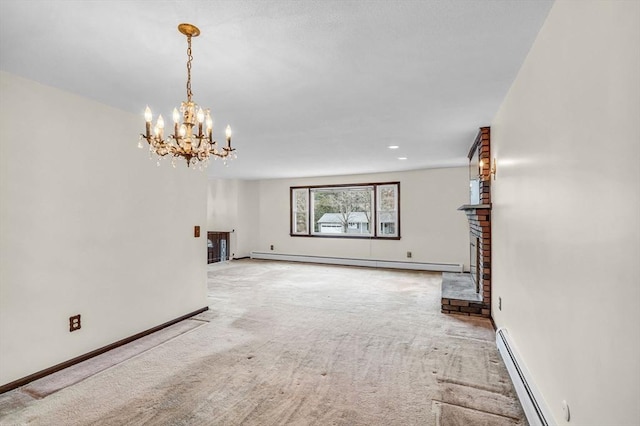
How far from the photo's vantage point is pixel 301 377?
2.55 meters

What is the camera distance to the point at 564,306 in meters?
1.54

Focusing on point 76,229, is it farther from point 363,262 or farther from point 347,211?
point 347,211

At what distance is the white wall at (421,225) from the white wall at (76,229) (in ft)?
16.2

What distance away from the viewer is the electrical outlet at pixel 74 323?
2796mm

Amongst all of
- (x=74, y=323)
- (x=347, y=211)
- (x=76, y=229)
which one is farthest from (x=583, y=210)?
(x=347, y=211)

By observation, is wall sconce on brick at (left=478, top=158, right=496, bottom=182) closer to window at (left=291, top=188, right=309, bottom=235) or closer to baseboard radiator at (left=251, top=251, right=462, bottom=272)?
baseboard radiator at (left=251, top=251, right=462, bottom=272)

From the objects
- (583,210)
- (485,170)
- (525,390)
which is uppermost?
(485,170)

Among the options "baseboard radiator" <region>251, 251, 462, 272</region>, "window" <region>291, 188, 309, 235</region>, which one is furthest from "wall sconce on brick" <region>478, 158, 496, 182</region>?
"window" <region>291, 188, 309, 235</region>

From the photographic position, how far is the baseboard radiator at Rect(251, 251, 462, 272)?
23.4 feet

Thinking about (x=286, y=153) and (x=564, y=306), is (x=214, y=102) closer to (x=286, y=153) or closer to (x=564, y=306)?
(x=286, y=153)

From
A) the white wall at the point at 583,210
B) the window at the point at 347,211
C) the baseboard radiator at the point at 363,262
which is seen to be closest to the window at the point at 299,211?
the window at the point at 347,211

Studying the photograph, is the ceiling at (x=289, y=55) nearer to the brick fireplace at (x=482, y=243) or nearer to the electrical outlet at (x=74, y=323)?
the brick fireplace at (x=482, y=243)

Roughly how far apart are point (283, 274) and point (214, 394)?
4.55 m

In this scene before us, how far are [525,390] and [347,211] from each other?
21.4 feet
